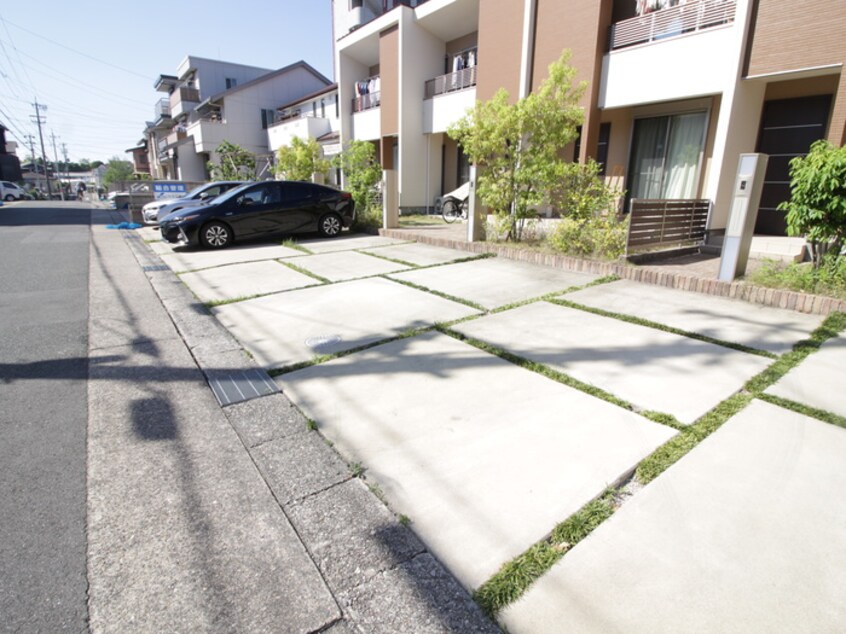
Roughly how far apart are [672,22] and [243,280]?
9.33 m

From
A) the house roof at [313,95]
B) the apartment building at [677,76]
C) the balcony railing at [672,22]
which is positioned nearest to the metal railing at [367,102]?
the apartment building at [677,76]

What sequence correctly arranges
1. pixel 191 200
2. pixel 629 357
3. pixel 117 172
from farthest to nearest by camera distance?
pixel 117 172, pixel 191 200, pixel 629 357

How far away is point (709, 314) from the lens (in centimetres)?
463

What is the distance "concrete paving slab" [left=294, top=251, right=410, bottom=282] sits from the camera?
22.5 ft

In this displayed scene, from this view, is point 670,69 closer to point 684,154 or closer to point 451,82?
point 684,154

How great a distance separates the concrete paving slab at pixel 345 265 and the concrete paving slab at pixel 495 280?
1.84ft

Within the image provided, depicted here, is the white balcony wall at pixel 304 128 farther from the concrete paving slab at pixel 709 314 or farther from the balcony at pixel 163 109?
the balcony at pixel 163 109

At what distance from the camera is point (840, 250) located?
4.95 m

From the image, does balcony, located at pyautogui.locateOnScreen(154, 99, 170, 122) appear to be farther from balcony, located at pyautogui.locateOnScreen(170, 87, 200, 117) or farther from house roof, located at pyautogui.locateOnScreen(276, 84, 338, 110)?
house roof, located at pyautogui.locateOnScreen(276, 84, 338, 110)

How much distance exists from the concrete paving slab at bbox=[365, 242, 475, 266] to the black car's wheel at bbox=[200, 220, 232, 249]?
318 centimetres

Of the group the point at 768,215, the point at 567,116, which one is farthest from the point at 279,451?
the point at 768,215

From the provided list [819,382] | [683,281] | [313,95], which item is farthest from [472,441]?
[313,95]

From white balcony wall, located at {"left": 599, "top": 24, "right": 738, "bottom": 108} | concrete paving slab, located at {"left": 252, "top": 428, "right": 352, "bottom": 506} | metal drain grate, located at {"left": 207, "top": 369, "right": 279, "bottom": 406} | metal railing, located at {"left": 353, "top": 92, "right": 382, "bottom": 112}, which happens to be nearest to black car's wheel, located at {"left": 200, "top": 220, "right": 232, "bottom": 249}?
metal drain grate, located at {"left": 207, "top": 369, "right": 279, "bottom": 406}

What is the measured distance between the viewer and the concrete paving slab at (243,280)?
5.90 metres
